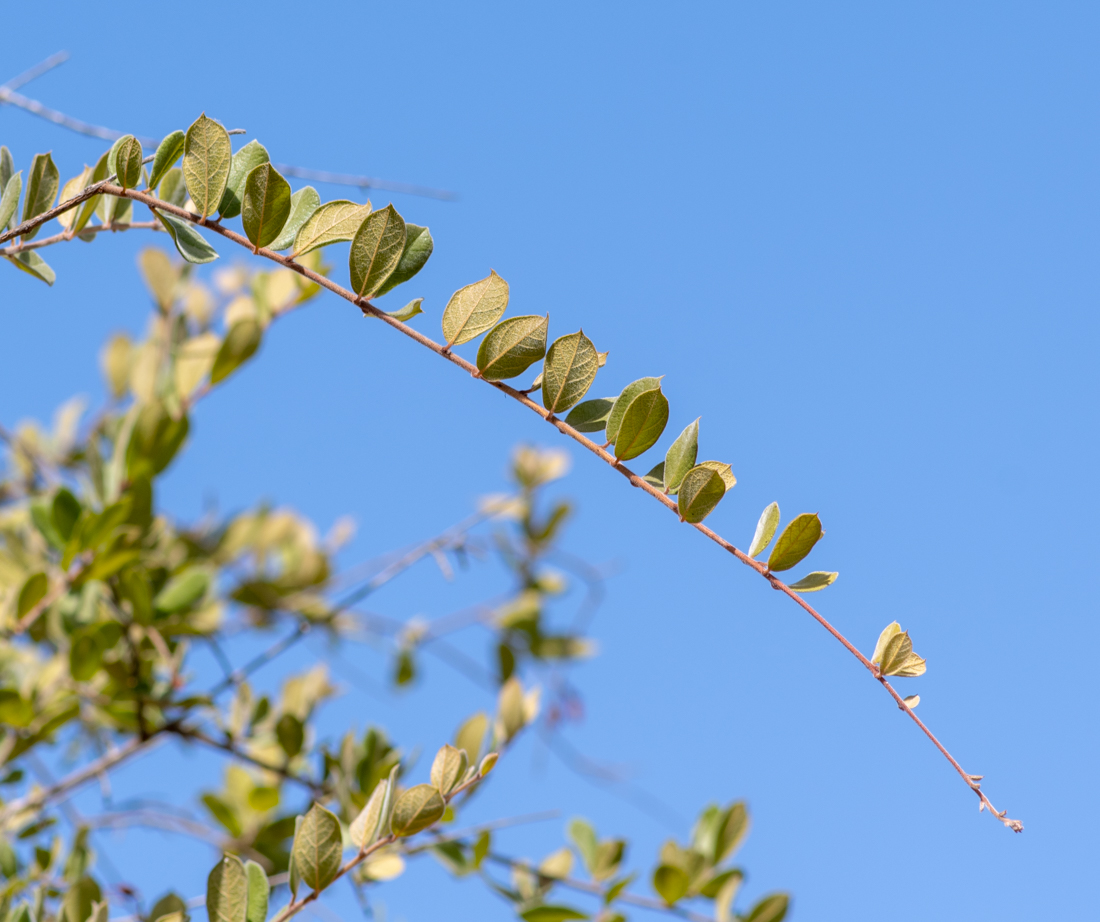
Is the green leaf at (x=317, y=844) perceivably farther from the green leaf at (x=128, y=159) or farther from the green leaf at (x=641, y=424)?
the green leaf at (x=128, y=159)

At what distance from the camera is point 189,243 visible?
0.70m

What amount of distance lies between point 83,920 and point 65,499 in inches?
22.0

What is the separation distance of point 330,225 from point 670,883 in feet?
3.06

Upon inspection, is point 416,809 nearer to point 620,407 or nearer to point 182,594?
point 620,407


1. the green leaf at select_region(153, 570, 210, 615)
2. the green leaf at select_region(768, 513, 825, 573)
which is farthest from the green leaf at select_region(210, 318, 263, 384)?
the green leaf at select_region(768, 513, 825, 573)

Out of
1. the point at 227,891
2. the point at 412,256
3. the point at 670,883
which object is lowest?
the point at 227,891

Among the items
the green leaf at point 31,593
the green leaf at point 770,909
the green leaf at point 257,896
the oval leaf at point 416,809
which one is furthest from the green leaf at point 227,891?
the green leaf at point 770,909

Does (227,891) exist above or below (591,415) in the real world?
below

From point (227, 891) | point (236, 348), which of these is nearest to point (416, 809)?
point (227, 891)

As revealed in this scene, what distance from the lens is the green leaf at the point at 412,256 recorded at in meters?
0.75

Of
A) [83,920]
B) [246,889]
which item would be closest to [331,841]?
[246,889]

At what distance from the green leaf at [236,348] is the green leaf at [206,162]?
81cm

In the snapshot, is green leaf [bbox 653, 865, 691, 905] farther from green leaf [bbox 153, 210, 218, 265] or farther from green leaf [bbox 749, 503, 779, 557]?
green leaf [bbox 153, 210, 218, 265]

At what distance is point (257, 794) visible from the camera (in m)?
1.31
